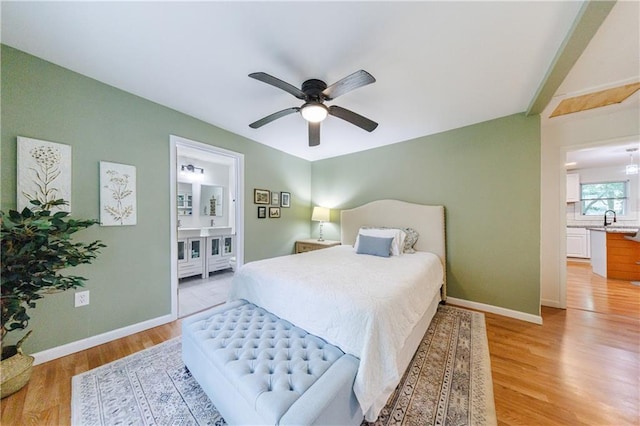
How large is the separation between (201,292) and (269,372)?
9.57 feet

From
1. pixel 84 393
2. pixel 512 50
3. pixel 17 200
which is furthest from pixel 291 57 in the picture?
pixel 84 393

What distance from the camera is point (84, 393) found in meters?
1.55

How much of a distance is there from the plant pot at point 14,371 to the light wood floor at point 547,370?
0.06 m

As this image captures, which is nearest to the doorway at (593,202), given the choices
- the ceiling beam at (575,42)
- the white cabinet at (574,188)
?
the white cabinet at (574,188)

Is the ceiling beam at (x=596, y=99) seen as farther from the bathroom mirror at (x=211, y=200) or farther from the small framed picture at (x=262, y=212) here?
the bathroom mirror at (x=211, y=200)

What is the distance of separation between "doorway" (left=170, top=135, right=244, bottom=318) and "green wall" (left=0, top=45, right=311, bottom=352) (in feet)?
0.41

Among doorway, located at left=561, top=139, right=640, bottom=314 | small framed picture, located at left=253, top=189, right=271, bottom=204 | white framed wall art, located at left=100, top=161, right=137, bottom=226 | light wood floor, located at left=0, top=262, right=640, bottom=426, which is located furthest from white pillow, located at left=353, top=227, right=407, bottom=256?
doorway, located at left=561, top=139, right=640, bottom=314

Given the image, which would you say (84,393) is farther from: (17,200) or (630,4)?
(630,4)

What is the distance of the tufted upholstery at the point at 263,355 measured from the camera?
1039mm

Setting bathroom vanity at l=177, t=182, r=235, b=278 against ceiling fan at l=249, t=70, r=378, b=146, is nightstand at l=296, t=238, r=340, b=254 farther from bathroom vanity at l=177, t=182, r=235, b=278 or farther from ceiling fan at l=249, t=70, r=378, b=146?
ceiling fan at l=249, t=70, r=378, b=146

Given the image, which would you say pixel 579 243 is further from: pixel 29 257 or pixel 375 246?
pixel 29 257

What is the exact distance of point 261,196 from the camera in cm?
379

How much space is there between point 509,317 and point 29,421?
4.31 meters

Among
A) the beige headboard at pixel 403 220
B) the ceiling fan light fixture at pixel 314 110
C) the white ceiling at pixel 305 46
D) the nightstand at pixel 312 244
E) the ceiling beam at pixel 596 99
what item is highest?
the white ceiling at pixel 305 46
